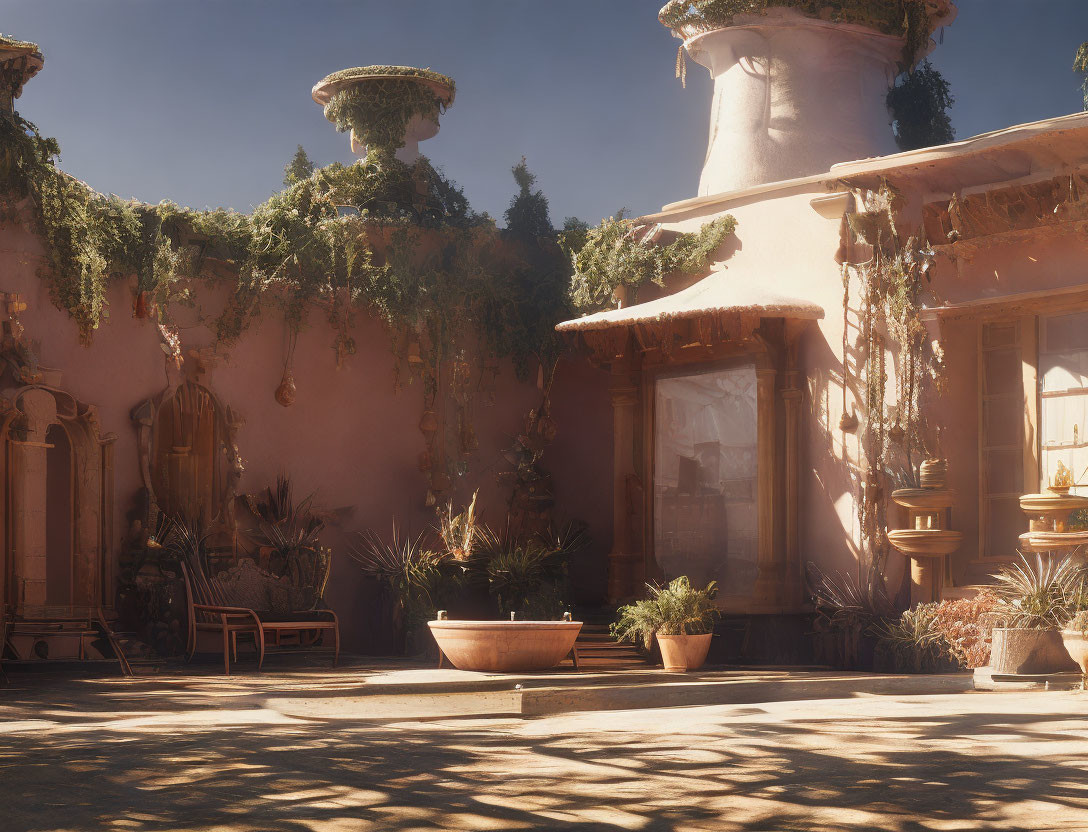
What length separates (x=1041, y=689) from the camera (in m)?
9.06

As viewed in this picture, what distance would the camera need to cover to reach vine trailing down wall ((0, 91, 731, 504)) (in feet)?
41.2

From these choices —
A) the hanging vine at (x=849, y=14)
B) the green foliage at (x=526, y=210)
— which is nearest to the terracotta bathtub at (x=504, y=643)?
the green foliage at (x=526, y=210)

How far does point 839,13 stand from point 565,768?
10872 millimetres

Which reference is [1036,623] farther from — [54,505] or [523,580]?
[54,505]

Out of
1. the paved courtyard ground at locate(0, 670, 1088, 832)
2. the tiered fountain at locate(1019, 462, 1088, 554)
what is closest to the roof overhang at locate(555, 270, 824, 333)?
the tiered fountain at locate(1019, 462, 1088, 554)

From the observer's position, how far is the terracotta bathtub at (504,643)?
10.1 metres

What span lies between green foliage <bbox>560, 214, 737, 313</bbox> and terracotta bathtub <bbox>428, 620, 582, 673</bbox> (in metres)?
4.79

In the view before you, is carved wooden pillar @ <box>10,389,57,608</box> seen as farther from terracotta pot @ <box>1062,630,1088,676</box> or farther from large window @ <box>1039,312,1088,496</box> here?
large window @ <box>1039,312,1088,496</box>

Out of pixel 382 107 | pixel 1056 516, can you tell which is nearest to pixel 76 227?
pixel 382 107

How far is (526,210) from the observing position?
15.2m

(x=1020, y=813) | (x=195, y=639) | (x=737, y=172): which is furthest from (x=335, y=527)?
(x=1020, y=813)

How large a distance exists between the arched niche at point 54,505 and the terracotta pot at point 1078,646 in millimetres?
7737

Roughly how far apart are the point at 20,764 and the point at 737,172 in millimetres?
10910

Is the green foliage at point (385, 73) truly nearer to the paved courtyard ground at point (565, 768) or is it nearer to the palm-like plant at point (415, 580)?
the palm-like plant at point (415, 580)
